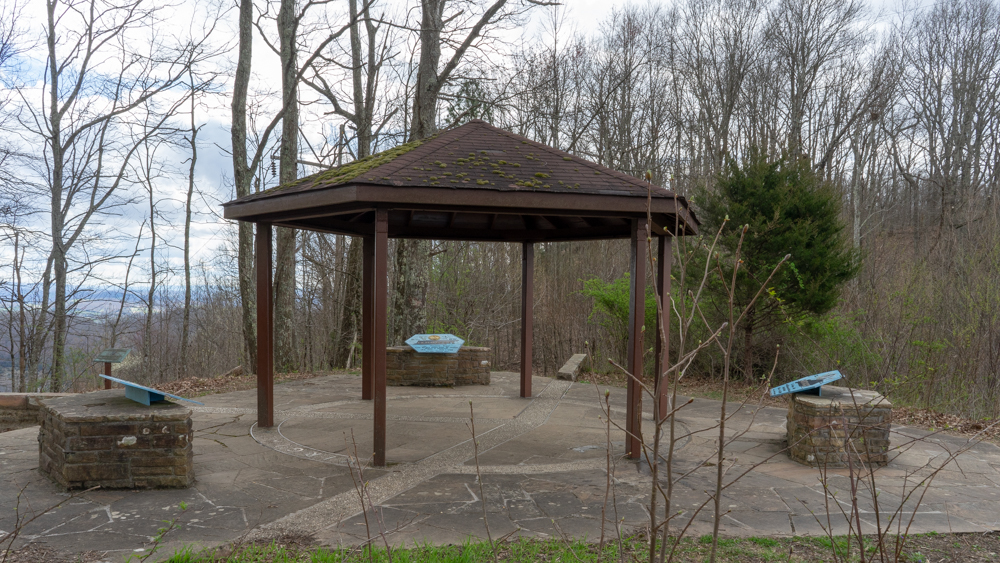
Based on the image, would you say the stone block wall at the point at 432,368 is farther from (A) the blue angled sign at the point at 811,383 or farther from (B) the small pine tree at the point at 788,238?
(A) the blue angled sign at the point at 811,383

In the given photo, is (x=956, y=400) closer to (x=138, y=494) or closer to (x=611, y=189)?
(x=611, y=189)

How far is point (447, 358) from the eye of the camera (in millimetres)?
9125

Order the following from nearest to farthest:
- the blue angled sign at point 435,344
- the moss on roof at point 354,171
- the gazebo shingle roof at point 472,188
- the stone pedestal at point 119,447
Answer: the stone pedestal at point 119,447 → the gazebo shingle roof at point 472,188 → the moss on roof at point 354,171 → the blue angled sign at point 435,344

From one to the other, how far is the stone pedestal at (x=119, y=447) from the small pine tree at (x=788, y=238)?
803cm

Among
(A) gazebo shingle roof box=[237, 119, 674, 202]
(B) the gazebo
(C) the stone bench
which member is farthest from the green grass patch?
(C) the stone bench

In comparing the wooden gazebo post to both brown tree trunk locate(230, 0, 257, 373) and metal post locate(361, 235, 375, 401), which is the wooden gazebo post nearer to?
metal post locate(361, 235, 375, 401)

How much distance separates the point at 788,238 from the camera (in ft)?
30.9

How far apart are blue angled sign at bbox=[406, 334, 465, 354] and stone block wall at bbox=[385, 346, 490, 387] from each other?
18 centimetres

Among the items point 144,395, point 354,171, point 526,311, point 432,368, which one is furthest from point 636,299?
point 432,368

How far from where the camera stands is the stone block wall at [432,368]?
9.10 meters

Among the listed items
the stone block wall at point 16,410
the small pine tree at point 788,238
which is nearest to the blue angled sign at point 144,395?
the stone block wall at point 16,410

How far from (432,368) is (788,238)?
19.4 ft

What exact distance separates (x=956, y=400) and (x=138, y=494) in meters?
10.6

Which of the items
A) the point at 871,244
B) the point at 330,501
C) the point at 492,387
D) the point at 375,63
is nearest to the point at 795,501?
the point at 330,501
